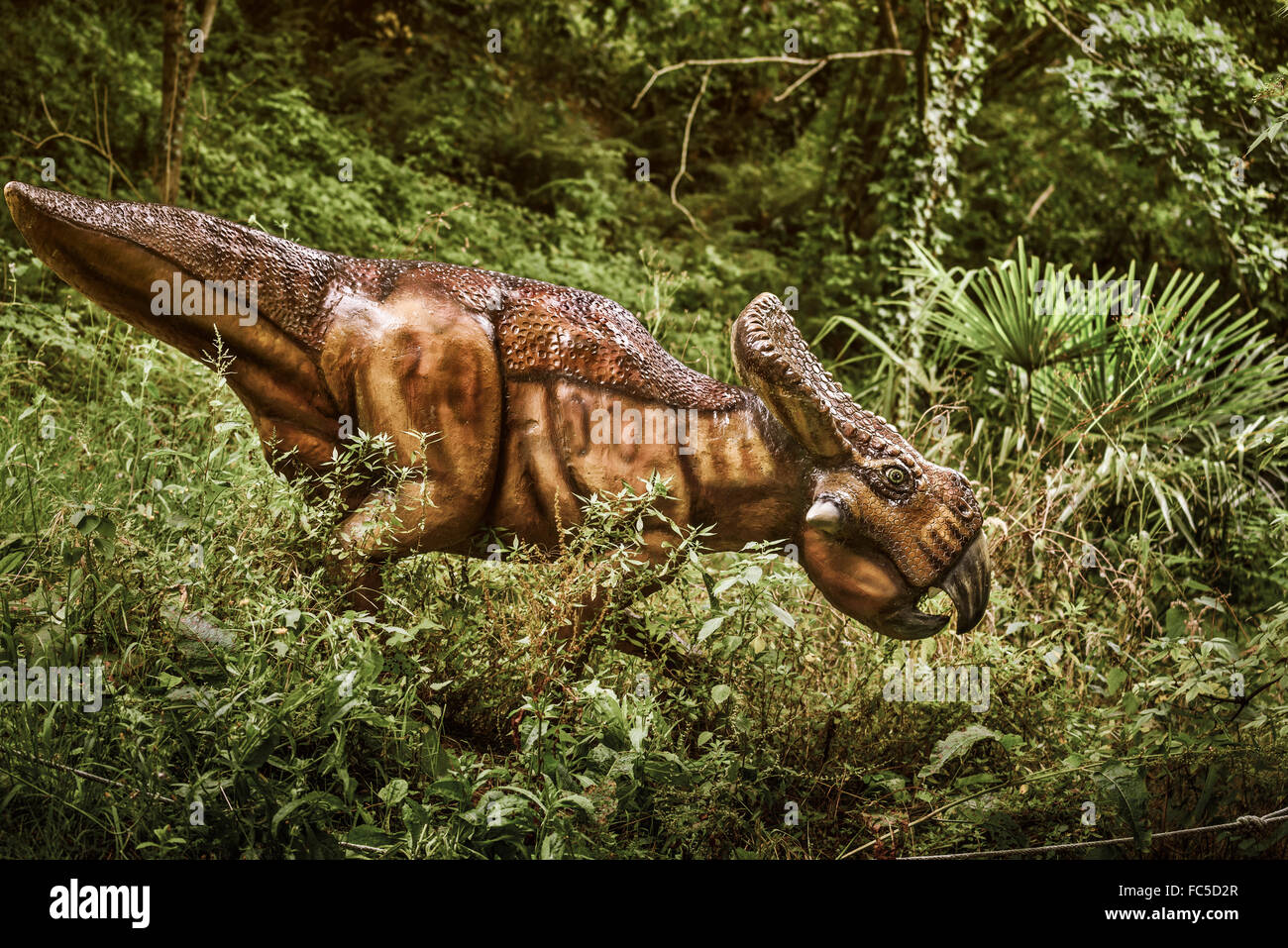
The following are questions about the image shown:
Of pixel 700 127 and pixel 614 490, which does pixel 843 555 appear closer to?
pixel 614 490

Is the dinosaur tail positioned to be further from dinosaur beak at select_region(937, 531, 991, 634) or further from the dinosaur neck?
dinosaur beak at select_region(937, 531, 991, 634)

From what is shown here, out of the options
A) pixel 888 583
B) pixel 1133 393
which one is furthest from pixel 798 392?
pixel 1133 393

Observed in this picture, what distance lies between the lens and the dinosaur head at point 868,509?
9.70ft

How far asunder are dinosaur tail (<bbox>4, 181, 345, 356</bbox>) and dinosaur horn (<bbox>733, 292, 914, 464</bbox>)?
1.09m

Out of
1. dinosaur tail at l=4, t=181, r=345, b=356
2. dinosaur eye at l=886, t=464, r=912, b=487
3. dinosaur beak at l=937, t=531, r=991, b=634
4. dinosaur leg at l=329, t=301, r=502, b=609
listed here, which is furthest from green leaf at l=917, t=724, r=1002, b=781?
dinosaur tail at l=4, t=181, r=345, b=356

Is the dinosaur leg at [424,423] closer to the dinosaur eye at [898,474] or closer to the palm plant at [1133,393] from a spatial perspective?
the dinosaur eye at [898,474]

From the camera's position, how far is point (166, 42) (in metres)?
5.86

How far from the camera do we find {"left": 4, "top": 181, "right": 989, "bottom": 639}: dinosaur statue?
2906 millimetres

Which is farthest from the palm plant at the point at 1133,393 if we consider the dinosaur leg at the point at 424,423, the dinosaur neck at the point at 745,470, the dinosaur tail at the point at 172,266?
the dinosaur tail at the point at 172,266

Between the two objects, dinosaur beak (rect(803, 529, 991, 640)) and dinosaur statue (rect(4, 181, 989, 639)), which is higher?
dinosaur statue (rect(4, 181, 989, 639))

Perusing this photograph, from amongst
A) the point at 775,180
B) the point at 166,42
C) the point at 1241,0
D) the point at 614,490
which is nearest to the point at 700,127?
the point at 775,180

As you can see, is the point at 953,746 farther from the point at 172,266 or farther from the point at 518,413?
the point at 172,266

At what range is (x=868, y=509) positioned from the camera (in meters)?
2.99
